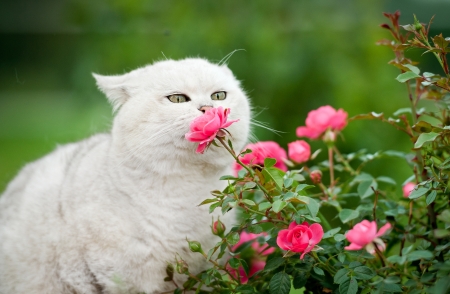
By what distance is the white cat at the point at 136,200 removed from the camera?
4.66ft

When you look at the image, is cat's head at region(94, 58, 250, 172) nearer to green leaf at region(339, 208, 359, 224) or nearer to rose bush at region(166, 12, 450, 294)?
rose bush at region(166, 12, 450, 294)

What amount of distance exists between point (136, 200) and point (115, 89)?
0.32 metres

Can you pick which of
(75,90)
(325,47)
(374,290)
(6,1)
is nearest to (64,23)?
(75,90)

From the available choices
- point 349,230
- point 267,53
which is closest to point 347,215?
point 349,230

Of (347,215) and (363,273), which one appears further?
(347,215)

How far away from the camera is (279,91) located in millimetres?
3000

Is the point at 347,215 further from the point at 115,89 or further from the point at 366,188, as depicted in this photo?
the point at 115,89

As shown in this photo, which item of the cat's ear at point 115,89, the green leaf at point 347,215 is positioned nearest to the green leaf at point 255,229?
the green leaf at point 347,215

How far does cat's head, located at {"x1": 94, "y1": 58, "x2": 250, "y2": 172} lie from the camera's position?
4.57 ft

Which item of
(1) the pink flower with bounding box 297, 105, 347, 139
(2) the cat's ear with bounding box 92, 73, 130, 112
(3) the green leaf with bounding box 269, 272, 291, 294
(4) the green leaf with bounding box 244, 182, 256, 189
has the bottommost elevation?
(3) the green leaf with bounding box 269, 272, 291, 294

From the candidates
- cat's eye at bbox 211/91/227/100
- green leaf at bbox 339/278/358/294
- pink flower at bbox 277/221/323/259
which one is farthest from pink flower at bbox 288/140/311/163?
green leaf at bbox 339/278/358/294

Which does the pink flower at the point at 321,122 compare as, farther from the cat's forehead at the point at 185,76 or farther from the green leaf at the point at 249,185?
the green leaf at the point at 249,185

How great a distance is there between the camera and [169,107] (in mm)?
1412

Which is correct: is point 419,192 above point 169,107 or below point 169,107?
below
